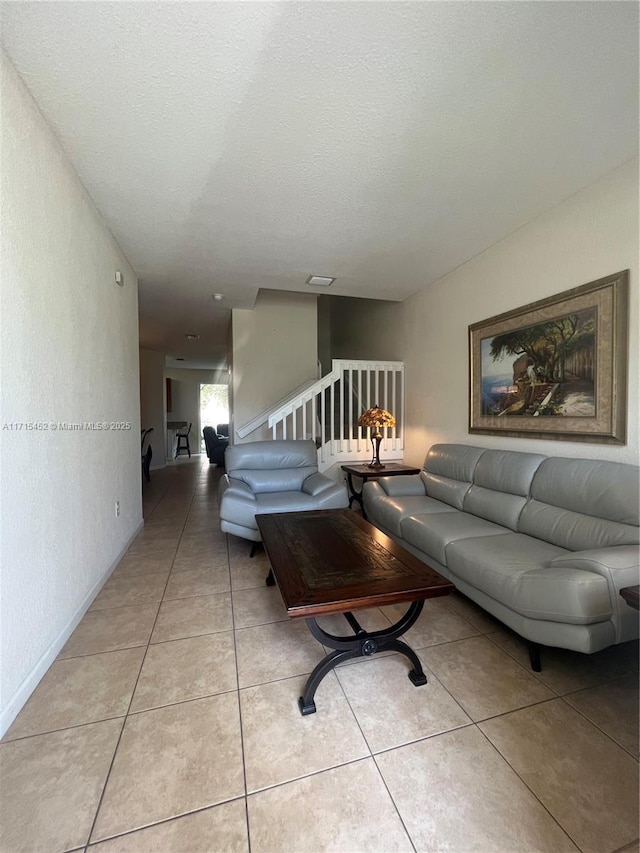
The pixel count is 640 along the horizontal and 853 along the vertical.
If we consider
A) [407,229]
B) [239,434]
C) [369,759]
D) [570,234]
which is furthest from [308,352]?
[369,759]

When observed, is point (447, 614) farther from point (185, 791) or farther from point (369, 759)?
point (185, 791)

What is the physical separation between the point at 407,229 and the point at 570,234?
1112 mm

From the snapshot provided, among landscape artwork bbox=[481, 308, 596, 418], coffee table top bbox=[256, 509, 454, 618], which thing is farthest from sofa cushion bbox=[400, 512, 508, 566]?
landscape artwork bbox=[481, 308, 596, 418]

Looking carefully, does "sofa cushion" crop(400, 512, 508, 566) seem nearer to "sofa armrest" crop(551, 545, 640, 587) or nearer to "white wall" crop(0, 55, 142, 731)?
"sofa armrest" crop(551, 545, 640, 587)

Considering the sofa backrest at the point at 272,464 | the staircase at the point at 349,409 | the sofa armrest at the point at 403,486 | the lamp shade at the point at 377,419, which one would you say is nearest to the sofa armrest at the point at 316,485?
the sofa backrest at the point at 272,464

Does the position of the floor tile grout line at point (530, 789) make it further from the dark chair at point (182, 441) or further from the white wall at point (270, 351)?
the dark chair at point (182, 441)

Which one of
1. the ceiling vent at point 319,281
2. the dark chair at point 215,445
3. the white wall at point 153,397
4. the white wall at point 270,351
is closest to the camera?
the ceiling vent at point 319,281

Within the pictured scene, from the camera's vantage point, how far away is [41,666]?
1.54m

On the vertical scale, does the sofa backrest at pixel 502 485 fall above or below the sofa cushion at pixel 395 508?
above

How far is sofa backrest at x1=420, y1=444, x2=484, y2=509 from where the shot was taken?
283 centimetres

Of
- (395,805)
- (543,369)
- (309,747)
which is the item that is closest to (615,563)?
(395,805)

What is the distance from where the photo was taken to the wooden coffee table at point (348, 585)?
1376 millimetres

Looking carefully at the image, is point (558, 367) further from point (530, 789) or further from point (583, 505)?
point (530, 789)

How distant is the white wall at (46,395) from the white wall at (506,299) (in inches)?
122
